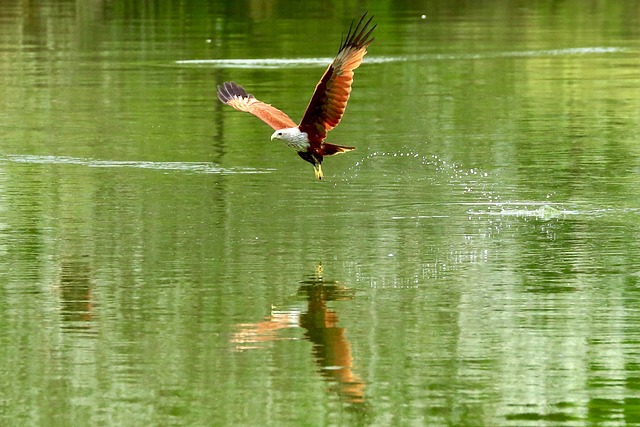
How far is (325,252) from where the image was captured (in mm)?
12984

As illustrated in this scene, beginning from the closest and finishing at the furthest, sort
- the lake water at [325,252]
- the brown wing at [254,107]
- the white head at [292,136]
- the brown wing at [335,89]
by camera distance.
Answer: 1. the lake water at [325,252]
2. the brown wing at [335,89]
3. the white head at [292,136]
4. the brown wing at [254,107]

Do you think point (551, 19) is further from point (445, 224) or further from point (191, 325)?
point (191, 325)

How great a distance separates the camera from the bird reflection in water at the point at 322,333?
9133mm

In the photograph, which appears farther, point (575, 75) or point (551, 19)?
point (551, 19)

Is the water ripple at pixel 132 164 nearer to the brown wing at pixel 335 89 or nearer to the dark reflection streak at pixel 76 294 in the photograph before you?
the brown wing at pixel 335 89

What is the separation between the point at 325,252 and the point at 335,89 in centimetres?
119

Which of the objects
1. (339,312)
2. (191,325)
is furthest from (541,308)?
(191,325)

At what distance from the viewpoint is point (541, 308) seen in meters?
10.9

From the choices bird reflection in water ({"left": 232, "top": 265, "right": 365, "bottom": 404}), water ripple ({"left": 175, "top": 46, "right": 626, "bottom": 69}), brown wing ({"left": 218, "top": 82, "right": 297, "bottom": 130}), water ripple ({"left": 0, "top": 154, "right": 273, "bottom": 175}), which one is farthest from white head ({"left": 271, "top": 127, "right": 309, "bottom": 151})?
water ripple ({"left": 175, "top": 46, "right": 626, "bottom": 69})

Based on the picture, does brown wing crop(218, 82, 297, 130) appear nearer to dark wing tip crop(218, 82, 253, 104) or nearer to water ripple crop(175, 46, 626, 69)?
dark wing tip crop(218, 82, 253, 104)

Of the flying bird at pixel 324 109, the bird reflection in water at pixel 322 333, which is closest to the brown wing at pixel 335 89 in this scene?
the flying bird at pixel 324 109

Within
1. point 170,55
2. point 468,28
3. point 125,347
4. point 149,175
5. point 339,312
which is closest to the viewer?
point 125,347

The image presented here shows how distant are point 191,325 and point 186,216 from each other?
430 cm

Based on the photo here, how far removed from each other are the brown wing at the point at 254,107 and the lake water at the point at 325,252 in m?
0.88
